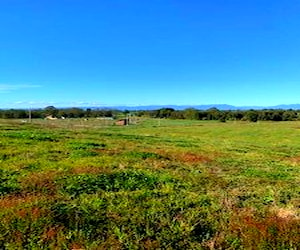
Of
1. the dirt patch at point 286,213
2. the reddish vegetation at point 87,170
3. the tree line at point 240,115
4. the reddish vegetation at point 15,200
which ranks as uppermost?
the reddish vegetation at point 15,200

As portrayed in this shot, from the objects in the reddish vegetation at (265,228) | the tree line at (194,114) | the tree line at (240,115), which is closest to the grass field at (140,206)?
the reddish vegetation at (265,228)

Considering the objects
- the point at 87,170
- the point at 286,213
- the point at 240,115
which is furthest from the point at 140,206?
the point at 240,115

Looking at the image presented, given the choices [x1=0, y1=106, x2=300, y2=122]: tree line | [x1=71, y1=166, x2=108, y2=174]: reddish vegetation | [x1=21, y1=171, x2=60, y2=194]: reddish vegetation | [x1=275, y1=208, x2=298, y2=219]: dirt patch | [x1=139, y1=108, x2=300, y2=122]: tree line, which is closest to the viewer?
[x1=275, y1=208, x2=298, y2=219]: dirt patch

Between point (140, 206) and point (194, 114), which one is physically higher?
point (140, 206)

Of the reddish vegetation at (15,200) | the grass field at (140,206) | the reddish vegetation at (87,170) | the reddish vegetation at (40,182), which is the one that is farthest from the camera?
the reddish vegetation at (87,170)

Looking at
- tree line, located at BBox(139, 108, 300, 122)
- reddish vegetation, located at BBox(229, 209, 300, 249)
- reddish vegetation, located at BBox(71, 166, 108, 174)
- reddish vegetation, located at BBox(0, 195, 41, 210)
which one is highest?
reddish vegetation, located at BBox(0, 195, 41, 210)

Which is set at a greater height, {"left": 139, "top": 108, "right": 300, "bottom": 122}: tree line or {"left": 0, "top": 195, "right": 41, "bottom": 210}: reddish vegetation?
{"left": 0, "top": 195, "right": 41, "bottom": 210}: reddish vegetation

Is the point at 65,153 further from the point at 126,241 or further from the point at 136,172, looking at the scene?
the point at 126,241

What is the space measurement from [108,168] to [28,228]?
7.22 meters

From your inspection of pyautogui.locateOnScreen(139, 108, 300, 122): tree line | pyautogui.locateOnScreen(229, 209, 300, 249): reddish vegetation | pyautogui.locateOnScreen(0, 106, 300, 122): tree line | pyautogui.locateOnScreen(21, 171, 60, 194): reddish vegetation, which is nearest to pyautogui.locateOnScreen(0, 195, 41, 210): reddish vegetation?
pyautogui.locateOnScreen(21, 171, 60, 194): reddish vegetation

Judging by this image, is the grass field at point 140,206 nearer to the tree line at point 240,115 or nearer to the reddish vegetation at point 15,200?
the reddish vegetation at point 15,200

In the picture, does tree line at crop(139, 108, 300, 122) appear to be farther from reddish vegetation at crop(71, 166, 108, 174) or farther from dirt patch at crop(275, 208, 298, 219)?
dirt patch at crop(275, 208, 298, 219)

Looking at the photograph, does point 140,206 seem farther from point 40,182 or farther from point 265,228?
point 40,182

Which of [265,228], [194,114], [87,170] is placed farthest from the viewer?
[194,114]
